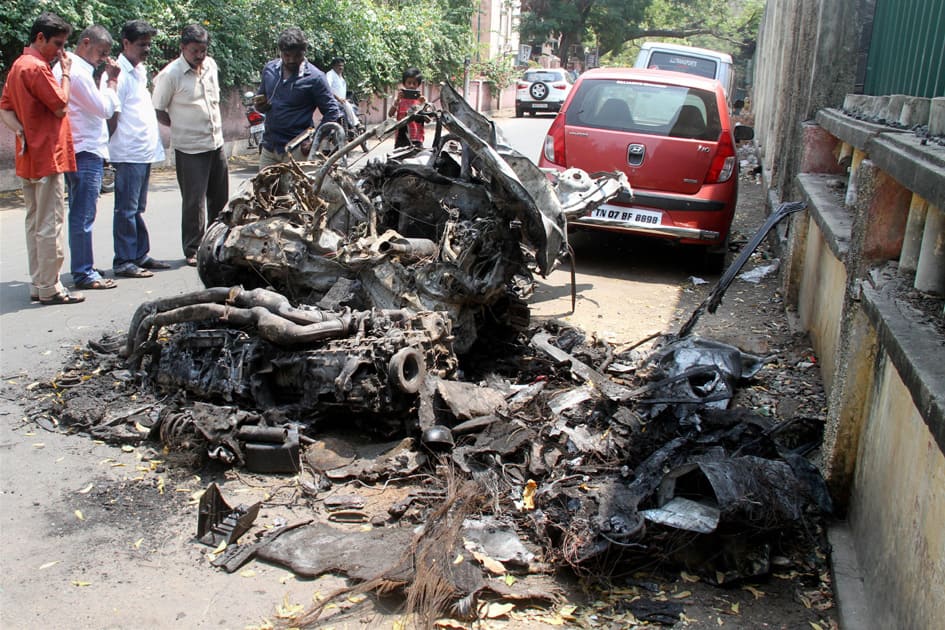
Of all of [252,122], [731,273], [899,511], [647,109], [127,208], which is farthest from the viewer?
[252,122]

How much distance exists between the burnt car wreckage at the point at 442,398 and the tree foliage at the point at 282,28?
7.75 meters

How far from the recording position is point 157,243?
29.0 feet

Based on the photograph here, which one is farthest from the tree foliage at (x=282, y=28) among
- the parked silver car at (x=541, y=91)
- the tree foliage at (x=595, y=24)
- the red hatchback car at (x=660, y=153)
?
the tree foliage at (x=595, y=24)

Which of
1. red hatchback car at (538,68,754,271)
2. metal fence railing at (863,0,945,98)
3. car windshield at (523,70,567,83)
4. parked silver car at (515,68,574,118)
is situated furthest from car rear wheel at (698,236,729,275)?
car windshield at (523,70,567,83)

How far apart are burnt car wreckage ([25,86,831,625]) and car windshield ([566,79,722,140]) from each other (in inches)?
113

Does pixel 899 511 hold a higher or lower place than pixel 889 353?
lower

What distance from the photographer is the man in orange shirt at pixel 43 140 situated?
619 cm

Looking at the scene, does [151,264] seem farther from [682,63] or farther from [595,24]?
[595,24]

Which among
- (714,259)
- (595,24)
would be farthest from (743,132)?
(595,24)

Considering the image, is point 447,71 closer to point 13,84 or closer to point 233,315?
Result: point 13,84

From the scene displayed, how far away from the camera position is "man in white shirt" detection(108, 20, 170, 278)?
726cm

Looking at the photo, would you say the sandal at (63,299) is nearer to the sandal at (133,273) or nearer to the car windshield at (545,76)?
the sandal at (133,273)

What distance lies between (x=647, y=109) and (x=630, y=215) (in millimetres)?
1186

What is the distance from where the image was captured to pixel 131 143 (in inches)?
287
